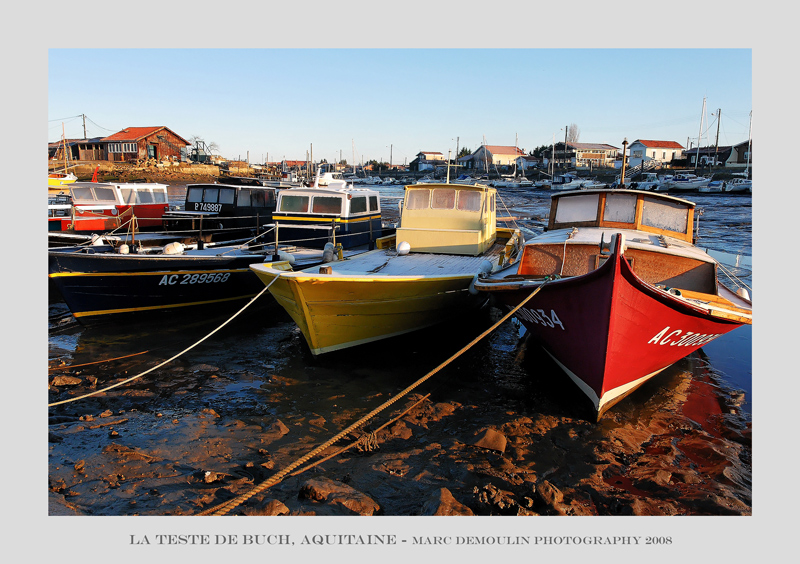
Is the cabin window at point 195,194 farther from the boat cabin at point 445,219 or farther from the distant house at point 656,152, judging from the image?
the distant house at point 656,152

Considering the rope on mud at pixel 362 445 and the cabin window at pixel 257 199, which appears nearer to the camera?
the rope on mud at pixel 362 445

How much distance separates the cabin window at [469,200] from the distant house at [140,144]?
60462mm

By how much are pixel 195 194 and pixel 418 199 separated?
9.14 meters

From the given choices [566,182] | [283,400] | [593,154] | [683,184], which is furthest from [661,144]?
[283,400]

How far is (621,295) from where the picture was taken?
5.85 metres

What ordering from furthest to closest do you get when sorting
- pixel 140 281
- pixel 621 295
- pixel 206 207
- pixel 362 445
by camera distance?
pixel 206 207 → pixel 140 281 → pixel 362 445 → pixel 621 295

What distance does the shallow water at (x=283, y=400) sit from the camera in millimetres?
5266

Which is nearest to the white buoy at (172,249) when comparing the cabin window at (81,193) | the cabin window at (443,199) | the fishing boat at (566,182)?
the cabin window at (443,199)

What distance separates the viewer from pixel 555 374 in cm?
838

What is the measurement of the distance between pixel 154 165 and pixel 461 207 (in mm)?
58541

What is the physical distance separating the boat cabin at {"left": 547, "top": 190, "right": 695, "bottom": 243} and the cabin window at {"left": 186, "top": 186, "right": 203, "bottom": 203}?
41.2ft

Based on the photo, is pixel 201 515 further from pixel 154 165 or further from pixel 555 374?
pixel 154 165

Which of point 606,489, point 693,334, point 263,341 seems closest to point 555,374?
point 693,334

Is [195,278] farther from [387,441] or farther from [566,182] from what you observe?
[566,182]
